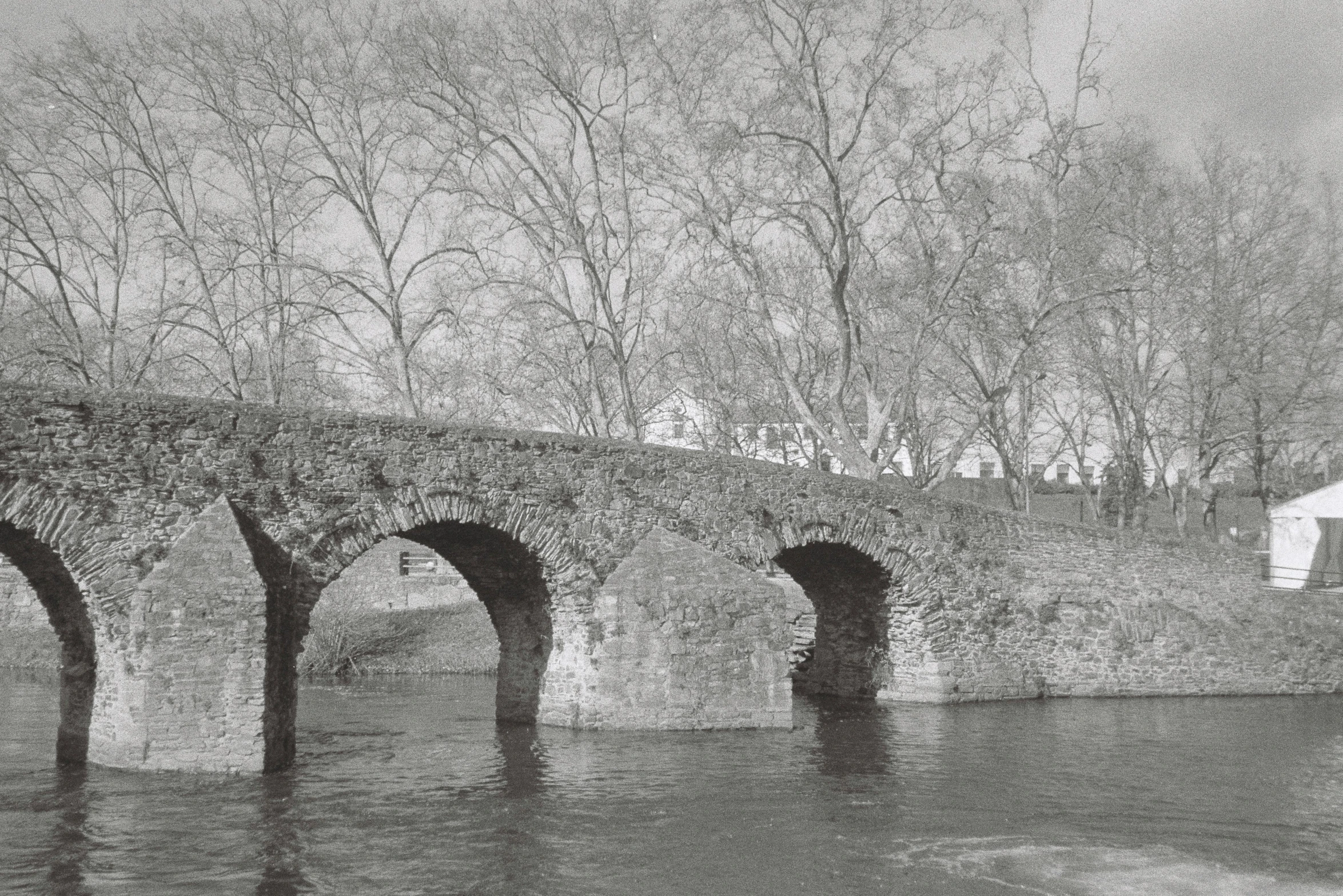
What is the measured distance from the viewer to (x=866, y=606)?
64.7 feet

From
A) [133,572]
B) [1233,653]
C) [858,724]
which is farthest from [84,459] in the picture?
[1233,653]

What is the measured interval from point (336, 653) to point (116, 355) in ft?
28.1

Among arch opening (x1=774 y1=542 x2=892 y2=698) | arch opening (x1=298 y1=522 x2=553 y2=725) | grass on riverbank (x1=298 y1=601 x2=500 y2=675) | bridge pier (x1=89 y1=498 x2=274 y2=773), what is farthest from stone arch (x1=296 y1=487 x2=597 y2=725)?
grass on riverbank (x1=298 y1=601 x2=500 y2=675)

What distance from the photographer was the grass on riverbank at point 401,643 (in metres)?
23.0

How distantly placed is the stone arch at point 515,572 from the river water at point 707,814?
2.32 feet

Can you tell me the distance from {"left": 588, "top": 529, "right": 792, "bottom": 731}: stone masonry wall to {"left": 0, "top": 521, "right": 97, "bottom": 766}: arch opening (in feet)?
19.0

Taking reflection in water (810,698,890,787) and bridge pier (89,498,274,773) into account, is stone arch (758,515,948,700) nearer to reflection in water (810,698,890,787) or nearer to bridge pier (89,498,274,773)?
reflection in water (810,698,890,787)

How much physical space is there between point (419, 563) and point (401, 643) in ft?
13.2

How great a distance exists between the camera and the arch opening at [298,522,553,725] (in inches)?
630

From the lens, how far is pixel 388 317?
23938 millimetres

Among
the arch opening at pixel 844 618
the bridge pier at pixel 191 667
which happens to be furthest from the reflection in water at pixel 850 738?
the bridge pier at pixel 191 667

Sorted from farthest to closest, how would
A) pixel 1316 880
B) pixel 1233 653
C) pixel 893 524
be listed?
pixel 1233 653, pixel 893 524, pixel 1316 880

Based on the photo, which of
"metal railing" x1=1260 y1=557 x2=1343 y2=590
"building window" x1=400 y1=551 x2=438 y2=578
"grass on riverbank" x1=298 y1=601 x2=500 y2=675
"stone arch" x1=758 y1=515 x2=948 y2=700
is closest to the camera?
"stone arch" x1=758 y1=515 x2=948 y2=700

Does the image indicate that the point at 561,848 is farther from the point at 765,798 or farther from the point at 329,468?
the point at 329,468
